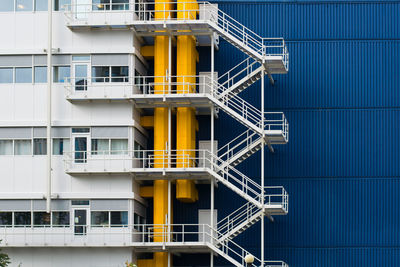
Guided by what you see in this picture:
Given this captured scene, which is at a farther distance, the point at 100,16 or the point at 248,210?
the point at 100,16

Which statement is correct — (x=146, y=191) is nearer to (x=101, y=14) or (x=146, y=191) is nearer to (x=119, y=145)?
(x=119, y=145)

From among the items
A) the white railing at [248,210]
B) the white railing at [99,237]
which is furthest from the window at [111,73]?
the white railing at [248,210]

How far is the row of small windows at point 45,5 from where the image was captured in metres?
63.8

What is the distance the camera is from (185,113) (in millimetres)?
64062

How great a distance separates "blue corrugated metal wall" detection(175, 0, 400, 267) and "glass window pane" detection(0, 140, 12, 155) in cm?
1124

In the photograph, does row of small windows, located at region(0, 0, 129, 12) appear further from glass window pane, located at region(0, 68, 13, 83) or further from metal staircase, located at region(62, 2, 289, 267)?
glass window pane, located at region(0, 68, 13, 83)

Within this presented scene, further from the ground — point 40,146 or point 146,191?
point 40,146

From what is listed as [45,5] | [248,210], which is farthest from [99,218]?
[45,5]

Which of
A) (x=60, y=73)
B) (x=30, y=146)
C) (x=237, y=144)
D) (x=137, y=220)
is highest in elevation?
(x=60, y=73)

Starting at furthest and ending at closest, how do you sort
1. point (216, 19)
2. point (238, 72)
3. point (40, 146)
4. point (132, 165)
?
point (238, 72)
point (216, 19)
point (40, 146)
point (132, 165)

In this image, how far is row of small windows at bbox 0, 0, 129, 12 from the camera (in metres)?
63.8

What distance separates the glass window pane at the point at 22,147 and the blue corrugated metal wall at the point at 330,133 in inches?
401

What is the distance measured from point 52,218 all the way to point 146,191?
20.1 ft

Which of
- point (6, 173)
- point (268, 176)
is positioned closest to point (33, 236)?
point (6, 173)
